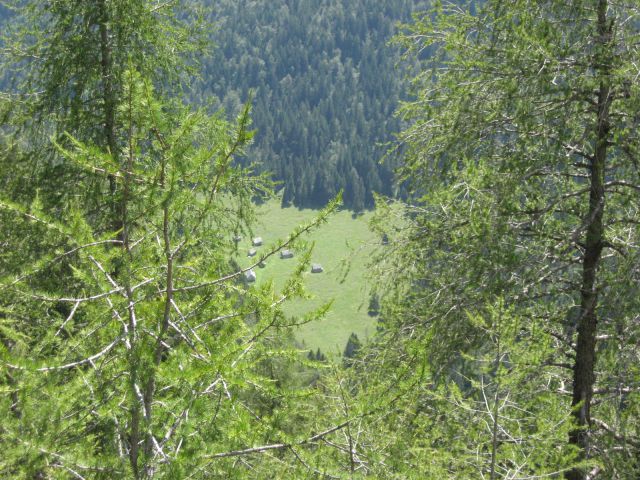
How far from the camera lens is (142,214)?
2.87 metres

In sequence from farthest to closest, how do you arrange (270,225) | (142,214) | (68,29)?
(270,225)
(68,29)
(142,214)

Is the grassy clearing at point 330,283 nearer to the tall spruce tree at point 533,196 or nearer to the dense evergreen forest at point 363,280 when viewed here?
the dense evergreen forest at point 363,280

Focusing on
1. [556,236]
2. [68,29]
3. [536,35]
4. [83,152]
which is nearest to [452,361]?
[556,236]

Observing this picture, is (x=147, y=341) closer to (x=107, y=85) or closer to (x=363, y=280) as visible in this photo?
(x=363, y=280)

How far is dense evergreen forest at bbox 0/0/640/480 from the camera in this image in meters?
3.08

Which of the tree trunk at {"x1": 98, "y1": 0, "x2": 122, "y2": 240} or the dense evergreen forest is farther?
the tree trunk at {"x1": 98, "y1": 0, "x2": 122, "y2": 240}

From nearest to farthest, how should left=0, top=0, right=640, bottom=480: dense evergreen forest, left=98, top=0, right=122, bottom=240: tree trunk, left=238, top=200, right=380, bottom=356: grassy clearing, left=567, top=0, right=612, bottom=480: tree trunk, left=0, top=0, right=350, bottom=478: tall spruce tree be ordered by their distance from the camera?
left=0, top=0, right=350, bottom=478: tall spruce tree
left=0, top=0, right=640, bottom=480: dense evergreen forest
left=567, top=0, right=612, bottom=480: tree trunk
left=98, top=0, right=122, bottom=240: tree trunk
left=238, top=200, right=380, bottom=356: grassy clearing

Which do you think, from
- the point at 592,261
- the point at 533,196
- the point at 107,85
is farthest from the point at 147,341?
the point at 107,85

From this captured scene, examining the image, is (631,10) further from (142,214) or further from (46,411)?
(46,411)

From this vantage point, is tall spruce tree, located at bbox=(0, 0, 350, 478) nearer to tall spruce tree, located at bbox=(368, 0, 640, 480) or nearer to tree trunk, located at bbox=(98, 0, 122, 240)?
tall spruce tree, located at bbox=(368, 0, 640, 480)

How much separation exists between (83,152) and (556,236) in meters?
4.83

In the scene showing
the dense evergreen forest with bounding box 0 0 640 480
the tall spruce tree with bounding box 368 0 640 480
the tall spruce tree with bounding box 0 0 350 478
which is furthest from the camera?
the tall spruce tree with bounding box 368 0 640 480

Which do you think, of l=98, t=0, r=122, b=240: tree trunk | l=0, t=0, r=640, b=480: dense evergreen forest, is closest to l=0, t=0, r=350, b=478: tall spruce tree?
l=0, t=0, r=640, b=480: dense evergreen forest

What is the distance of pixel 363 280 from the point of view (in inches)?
264
